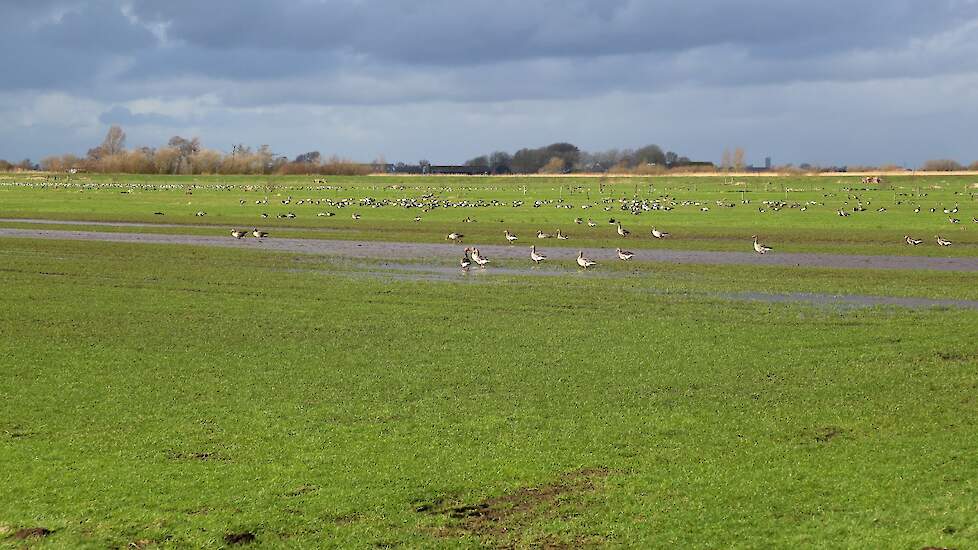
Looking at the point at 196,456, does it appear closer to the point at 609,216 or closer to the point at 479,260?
the point at 479,260

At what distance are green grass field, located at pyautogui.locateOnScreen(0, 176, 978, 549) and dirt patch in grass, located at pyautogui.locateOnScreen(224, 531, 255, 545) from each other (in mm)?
20

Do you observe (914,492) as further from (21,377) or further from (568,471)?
(21,377)

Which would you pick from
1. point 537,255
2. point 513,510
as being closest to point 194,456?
point 513,510

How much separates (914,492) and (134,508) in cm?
840

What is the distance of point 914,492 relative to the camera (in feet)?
36.5

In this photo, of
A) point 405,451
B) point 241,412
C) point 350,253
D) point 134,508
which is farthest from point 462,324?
point 350,253

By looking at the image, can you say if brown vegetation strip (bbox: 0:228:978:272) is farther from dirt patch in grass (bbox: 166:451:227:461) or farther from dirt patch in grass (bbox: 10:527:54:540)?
dirt patch in grass (bbox: 10:527:54:540)

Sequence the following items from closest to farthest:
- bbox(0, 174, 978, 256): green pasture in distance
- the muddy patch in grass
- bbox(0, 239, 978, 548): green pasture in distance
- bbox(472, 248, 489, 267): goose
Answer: bbox(0, 239, 978, 548): green pasture in distance, the muddy patch in grass, bbox(472, 248, 489, 267): goose, bbox(0, 174, 978, 256): green pasture in distance

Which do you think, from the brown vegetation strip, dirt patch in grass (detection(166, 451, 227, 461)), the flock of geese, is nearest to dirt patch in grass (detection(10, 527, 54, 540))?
dirt patch in grass (detection(166, 451, 227, 461))

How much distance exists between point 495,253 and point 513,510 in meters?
32.1

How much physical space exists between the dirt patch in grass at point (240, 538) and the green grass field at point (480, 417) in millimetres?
20

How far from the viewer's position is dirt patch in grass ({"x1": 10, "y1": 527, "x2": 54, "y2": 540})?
988cm

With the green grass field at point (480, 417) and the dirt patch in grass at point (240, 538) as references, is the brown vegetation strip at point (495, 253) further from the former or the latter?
the dirt patch in grass at point (240, 538)

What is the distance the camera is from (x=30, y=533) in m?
9.93
